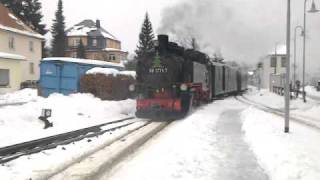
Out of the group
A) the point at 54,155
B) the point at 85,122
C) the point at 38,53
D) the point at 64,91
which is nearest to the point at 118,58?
the point at 38,53

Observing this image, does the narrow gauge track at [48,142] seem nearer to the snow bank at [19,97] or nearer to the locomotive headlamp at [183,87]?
the locomotive headlamp at [183,87]

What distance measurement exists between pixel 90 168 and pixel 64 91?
20918 millimetres

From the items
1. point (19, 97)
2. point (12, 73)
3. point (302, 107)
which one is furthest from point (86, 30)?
point (302, 107)

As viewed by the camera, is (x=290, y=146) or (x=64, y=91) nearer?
(x=290, y=146)

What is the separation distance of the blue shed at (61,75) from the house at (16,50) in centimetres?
1482

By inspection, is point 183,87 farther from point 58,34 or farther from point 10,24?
point 58,34

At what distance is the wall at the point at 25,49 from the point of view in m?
56.4

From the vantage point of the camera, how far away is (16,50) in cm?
5891

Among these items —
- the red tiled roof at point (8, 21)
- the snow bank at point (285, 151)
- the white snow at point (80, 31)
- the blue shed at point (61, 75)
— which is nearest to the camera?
the snow bank at point (285, 151)

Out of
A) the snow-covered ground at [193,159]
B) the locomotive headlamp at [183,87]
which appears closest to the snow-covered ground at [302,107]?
the locomotive headlamp at [183,87]

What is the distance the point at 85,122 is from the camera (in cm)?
2084

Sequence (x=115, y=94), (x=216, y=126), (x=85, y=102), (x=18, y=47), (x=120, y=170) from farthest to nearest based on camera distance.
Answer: (x=18, y=47) < (x=115, y=94) < (x=85, y=102) < (x=216, y=126) < (x=120, y=170)

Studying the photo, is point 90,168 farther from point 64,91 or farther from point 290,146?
point 64,91

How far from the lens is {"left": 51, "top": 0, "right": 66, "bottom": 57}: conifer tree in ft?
279
